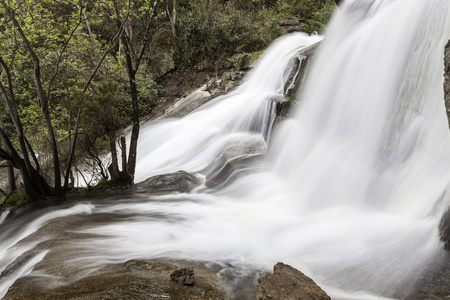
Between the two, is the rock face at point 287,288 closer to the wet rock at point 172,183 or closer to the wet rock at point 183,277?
the wet rock at point 183,277

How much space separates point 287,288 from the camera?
10.6 ft

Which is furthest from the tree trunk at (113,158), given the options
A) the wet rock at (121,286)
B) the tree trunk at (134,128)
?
the wet rock at (121,286)

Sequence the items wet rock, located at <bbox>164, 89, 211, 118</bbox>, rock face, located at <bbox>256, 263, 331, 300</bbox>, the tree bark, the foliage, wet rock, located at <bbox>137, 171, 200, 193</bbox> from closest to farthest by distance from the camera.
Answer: rock face, located at <bbox>256, 263, 331, 300</bbox> → the tree bark → the foliage → wet rock, located at <bbox>137, 171, 200, 193</bbox> → wet rock, located at <bbox>164, 89, 211, 118</bbox>

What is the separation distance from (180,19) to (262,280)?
58.4 feet

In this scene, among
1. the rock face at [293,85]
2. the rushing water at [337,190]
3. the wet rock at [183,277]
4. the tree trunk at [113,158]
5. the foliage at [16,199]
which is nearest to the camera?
Result: the wet rock at [183,277]

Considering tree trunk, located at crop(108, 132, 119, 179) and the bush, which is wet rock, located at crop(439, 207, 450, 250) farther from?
the bush

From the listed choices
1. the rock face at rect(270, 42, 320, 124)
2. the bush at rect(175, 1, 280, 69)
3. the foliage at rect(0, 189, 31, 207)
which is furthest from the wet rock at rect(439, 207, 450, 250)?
the bush at rect(175, 1, 280, 69)

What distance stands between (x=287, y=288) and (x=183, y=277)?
1.13 metres

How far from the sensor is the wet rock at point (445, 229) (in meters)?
3.88

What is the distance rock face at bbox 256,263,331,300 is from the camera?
10.2 feet

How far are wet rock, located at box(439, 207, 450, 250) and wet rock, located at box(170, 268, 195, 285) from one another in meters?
3.13

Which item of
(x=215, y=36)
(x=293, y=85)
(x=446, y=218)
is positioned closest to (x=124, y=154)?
(x=293, y=85)

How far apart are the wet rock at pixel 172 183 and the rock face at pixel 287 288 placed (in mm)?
4903

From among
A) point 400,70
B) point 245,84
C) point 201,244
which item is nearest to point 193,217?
point 201,244
